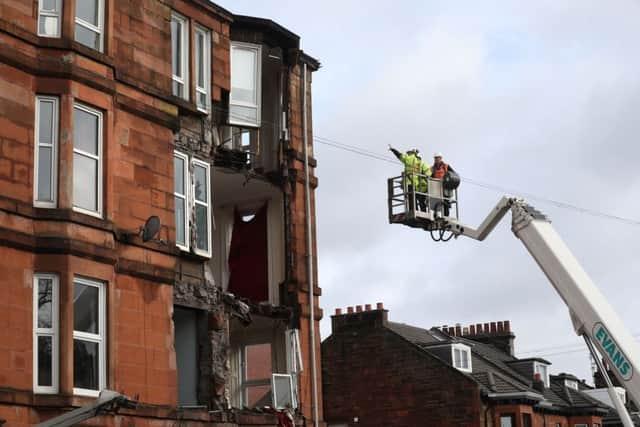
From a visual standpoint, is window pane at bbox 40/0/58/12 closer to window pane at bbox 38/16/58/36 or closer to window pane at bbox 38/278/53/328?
window pane at bbox 38/16/58/36

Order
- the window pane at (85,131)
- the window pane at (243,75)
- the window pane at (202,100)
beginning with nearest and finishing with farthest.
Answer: the window pane at (85,131)
the window pane at (202,100)
the window pane at (243,75)

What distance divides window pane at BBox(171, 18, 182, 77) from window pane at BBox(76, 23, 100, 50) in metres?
3.12

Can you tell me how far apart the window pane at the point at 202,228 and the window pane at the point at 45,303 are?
565 centimetres

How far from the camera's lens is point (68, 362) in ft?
69.2

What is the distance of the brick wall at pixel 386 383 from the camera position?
48.2 metres

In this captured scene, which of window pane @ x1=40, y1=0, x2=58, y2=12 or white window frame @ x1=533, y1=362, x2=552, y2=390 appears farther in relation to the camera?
white window frame @ x1=533, y1=362, x2=552, y2=390

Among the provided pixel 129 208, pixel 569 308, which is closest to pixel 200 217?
pixel 129 208

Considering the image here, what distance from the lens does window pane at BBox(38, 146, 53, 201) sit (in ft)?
72.2

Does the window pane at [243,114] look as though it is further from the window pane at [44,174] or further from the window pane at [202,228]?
the window pane at [44,174]

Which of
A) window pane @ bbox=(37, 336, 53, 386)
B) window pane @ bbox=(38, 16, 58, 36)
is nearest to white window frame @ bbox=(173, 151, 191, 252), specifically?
window pane @ bbox=(38, 16, 58, 36)

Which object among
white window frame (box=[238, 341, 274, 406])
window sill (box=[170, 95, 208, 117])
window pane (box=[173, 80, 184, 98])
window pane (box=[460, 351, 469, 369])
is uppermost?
window pane (box=[173, 80, 184, 98])

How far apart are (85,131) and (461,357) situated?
3092 cm

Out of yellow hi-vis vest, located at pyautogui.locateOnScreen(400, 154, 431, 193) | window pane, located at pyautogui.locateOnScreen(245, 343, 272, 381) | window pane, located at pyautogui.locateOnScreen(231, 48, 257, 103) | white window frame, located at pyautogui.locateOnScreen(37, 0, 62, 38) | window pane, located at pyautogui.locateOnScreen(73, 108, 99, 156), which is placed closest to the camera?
window pane, located at pyautogui.locateOnScreen(73, 108, 99, 156)

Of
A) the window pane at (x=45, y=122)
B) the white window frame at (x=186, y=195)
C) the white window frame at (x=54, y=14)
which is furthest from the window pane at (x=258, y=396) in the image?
the white window frame at (x=54, y=14)
